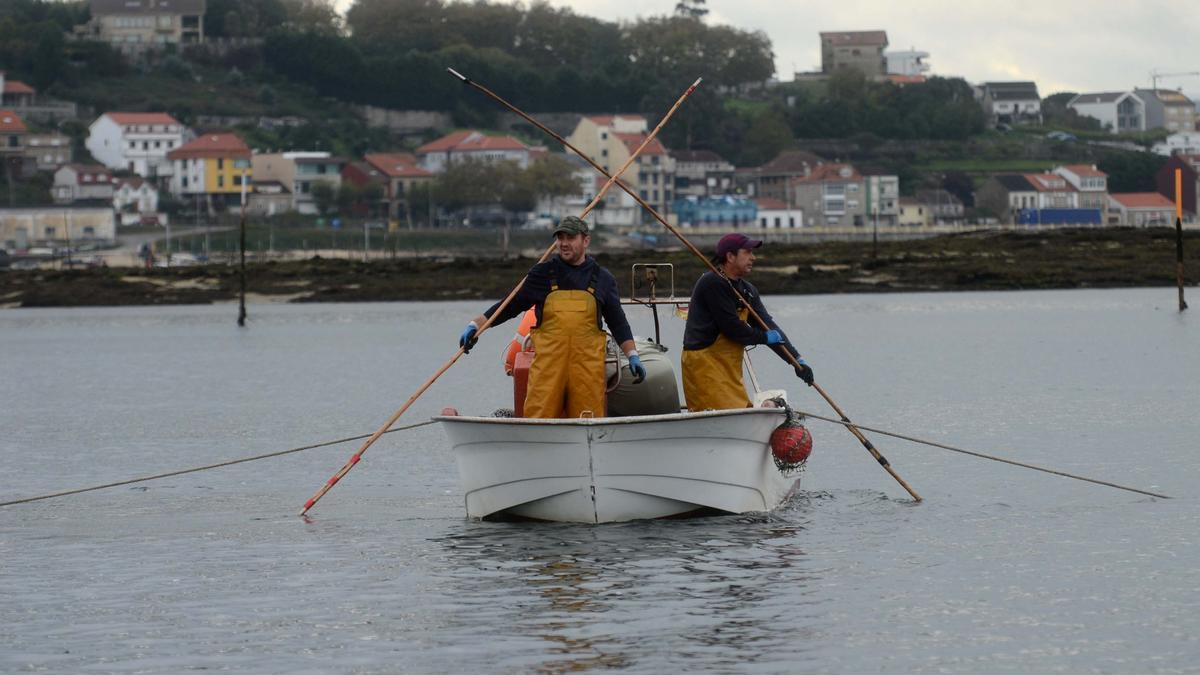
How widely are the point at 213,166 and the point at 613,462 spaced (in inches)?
6352

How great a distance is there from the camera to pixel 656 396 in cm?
1903

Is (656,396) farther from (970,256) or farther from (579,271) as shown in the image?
(970,256)

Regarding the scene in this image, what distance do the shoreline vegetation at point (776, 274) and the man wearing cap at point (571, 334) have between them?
61.7 m

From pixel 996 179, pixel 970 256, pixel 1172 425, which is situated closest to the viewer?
pixel 1172 425

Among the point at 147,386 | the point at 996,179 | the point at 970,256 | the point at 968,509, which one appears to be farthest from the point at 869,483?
the point at 996,179

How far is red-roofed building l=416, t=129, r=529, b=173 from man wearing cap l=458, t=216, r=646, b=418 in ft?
556

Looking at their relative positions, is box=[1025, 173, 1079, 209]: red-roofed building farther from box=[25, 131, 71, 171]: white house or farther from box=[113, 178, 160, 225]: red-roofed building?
box=[25, 131, 71, 171]: white house

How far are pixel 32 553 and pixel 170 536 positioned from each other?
1.51 metres

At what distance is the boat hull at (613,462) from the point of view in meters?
17.8

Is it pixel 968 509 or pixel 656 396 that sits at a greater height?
pixel 656 396

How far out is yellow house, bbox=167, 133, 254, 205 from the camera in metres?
176

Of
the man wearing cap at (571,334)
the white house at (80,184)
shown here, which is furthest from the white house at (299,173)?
the man wearing cap at (571,334)

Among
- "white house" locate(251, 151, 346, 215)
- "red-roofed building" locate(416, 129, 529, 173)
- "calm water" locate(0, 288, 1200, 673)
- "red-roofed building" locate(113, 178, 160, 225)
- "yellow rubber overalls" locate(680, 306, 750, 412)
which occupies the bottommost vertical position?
"calm water" locate(0, 288, 1200, 673)

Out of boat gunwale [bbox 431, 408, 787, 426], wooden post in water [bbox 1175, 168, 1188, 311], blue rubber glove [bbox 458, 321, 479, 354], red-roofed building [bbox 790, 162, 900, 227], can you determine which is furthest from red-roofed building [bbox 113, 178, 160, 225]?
boat gunwale [bbox 431, 408, 787, 426]
